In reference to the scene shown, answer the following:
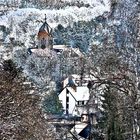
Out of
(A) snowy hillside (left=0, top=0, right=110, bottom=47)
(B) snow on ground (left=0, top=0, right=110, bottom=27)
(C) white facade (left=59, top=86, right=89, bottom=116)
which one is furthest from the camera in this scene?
(B) snow on ground (left=0, top=0, right=110, bottom=27)

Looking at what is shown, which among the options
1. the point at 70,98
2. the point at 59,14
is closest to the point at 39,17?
the point at 59,14

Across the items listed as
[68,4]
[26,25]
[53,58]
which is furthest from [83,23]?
[53,58]

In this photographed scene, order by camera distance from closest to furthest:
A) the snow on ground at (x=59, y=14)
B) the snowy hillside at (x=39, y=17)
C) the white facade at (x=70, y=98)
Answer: the white facade at (x=70, y=98), the snowy hillside at (x=39, y=17), the snow on ground at (x=59, y=14)

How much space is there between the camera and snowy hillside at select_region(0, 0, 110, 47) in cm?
9381

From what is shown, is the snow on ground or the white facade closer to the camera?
the white facade

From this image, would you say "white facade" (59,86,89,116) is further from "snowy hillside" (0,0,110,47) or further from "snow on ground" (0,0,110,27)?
"snow on ground" (0,0,110,27)

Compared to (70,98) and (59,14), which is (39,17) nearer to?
(59,14)

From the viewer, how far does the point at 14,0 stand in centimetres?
11038

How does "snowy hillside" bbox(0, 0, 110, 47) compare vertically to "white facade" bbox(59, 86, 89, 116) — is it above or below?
above

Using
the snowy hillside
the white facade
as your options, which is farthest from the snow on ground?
the white facade

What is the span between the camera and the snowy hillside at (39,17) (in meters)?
93.8

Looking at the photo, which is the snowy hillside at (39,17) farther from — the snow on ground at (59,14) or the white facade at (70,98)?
the white facade at (70,98)

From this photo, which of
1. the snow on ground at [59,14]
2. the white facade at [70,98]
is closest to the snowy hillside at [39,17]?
the snow on ground at [59,14]

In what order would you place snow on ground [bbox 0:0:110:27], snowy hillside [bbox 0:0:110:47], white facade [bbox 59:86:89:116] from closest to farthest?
1. white facade [bbox 59:86:89:116]
2. snowy hillside [bbox 0:0:110:47]
3. snow on ground [bbox 0:0:110:27]
